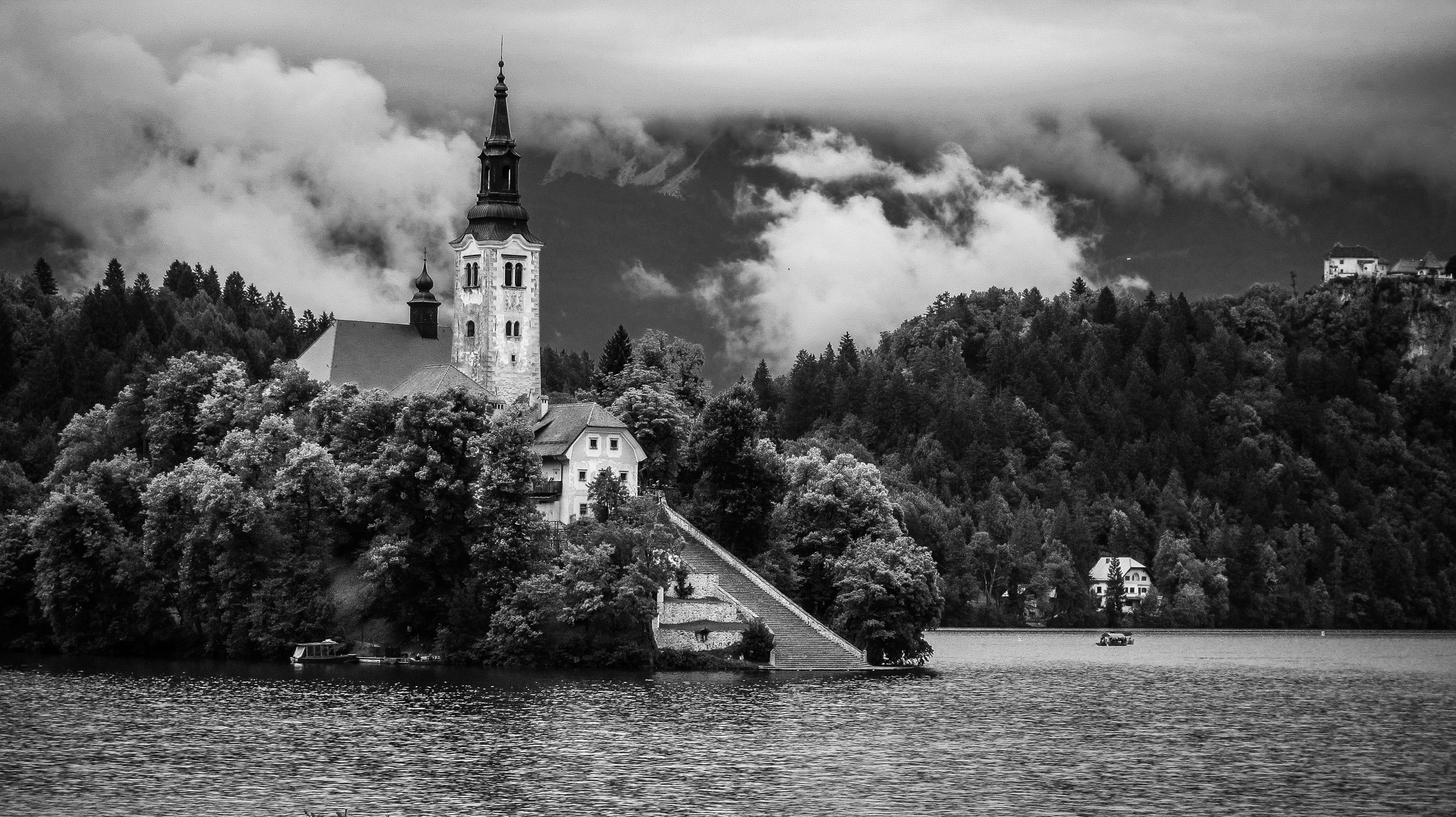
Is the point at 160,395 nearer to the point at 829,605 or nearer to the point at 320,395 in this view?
the point at 320,395

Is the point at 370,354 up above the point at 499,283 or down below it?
below

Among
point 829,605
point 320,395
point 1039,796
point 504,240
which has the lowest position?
point 1039,796

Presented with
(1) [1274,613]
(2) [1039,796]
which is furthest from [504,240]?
(1) [1274,613]

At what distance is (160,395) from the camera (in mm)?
109250

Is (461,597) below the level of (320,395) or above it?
below

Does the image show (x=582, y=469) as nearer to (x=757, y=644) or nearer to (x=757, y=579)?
(x=757, y=579)

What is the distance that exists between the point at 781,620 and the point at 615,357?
38.7 meters

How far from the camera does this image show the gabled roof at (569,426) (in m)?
99.5

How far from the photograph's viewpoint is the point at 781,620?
301 ft

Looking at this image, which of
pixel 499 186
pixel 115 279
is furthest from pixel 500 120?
pixel 115 279

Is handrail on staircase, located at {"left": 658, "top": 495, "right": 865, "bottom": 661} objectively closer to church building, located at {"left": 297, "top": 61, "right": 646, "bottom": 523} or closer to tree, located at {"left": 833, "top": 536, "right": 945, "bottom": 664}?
tree, located at {"left": 833, "top": 536, "right": 945, "bottom": 664}

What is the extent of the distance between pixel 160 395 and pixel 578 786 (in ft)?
213

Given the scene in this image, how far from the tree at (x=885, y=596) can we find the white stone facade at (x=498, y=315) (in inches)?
1199

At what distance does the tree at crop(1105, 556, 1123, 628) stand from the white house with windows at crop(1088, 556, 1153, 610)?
15.8 inches
